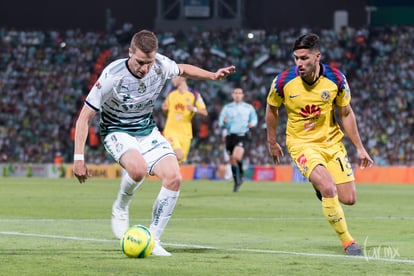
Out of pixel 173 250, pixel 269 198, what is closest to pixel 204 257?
pixel 173 250

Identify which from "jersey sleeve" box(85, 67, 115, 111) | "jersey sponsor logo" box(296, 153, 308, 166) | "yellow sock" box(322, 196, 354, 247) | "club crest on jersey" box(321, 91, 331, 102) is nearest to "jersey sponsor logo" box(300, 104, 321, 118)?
"club crest on jersey" box(321, 91, 331, 102)

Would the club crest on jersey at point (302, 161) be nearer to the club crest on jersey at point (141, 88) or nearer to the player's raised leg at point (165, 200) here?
the player's raised leg at point (165, 200)

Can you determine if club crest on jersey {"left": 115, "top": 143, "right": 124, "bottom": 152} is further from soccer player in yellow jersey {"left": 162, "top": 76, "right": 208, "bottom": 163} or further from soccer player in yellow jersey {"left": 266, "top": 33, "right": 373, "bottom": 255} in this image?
soccer player in yellow jersey {"left": 162, "top": 76, "right": 208, "bottom": 163}

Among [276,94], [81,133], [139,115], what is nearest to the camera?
[81,133]

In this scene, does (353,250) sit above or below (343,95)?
below

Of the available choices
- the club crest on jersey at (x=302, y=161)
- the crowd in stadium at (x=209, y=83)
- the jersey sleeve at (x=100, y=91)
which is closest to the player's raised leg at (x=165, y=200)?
the jersey sleeve at (x=100, y=91)

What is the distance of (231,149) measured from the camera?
85.3ft

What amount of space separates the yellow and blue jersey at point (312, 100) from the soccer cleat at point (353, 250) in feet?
4.67

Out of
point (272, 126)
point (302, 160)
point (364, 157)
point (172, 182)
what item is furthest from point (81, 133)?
point (364, 157)

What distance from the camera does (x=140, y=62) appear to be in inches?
404

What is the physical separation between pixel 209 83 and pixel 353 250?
105 feet

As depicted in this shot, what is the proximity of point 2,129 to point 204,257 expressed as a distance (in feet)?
107

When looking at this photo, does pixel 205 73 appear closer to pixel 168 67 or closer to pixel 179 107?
pixel 168 67

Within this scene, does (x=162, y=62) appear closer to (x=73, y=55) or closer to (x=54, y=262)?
(x=54, y=262)
